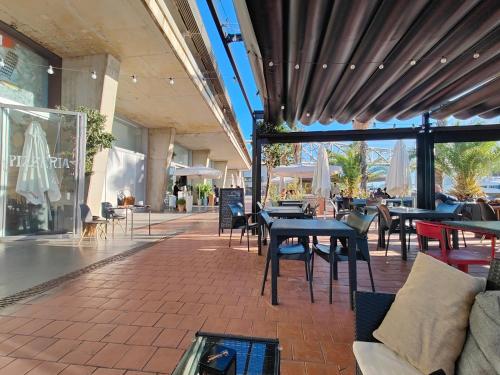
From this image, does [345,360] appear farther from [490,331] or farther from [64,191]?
[64,191]

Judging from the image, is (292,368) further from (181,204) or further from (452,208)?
(181,204)

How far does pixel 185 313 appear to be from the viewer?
7.80 feet

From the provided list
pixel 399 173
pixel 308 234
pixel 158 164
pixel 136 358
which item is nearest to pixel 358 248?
pixel 308 234

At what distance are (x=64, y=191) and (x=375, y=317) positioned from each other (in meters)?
5.96

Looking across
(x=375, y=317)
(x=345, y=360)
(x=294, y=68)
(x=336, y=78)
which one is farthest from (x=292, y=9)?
(x=345, y=360)

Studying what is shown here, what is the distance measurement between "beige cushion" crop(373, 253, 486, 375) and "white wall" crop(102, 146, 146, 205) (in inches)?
422

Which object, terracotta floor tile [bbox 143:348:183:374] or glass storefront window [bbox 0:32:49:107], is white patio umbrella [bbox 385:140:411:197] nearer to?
terracotta floor tile [bbox 143:348:183:374]

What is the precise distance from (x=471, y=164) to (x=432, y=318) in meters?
11.7

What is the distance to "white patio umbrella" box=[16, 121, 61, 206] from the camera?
5297 mm

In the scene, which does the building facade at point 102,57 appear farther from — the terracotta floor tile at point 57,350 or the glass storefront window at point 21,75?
the terracotta floor tile at point 57,350

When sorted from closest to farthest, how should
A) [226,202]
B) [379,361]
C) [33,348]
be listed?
1. [379,361]
2. [33,348]
3. [226,202]

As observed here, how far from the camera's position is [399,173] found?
6.18m

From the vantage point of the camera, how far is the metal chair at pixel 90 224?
17.1ft

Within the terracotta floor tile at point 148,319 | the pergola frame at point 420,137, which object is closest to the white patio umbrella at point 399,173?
the pergola frame at point 420,137
